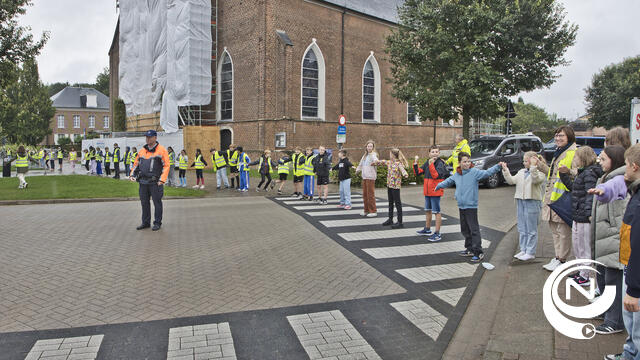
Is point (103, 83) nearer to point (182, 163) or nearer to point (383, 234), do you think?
point (182, 163)

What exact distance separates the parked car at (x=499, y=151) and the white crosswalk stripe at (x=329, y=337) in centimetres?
1326

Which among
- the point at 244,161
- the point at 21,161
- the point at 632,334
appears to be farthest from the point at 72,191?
the point at 632,334

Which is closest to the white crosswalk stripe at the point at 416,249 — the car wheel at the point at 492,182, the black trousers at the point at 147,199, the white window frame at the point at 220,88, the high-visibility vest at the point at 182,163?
the black trousers at the point at 147,199

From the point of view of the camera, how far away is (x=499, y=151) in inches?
653

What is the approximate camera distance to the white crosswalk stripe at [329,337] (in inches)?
142

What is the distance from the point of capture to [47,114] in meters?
51.4

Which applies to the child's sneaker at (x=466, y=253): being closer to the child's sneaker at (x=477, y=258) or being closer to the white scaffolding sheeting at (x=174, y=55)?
the child's sneaker at (x=477, y=258)

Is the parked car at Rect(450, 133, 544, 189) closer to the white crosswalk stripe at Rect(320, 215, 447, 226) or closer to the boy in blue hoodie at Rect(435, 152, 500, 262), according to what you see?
the white crosswalk stripe at Rect(320, 215, 447, 226)

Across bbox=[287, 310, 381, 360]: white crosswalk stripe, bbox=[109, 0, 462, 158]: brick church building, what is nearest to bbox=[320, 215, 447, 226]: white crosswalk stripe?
bbox=[287, 310, 381, 360]: white crosswalk stripe

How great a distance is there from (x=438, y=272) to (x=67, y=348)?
4527 mm

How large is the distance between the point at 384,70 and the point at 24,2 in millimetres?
23423

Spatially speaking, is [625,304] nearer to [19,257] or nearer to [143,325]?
[143,325]

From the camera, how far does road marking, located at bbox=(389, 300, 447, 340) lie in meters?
4.16

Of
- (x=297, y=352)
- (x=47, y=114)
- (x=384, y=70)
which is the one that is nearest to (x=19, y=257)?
(x=297, y=352)
